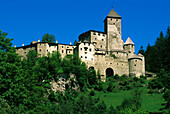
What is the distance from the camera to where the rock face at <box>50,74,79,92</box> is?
201 ft

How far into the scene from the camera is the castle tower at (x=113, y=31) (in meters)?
77.3

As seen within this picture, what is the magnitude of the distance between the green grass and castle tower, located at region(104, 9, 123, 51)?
64.7 feet

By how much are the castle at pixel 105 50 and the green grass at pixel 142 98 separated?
1088 cm

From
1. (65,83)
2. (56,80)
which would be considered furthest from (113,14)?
(56,80)

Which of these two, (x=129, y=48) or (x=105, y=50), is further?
(x=129, y=48)

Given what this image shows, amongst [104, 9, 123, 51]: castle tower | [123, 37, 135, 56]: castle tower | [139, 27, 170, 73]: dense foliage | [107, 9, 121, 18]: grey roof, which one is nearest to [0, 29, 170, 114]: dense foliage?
[139, 27, 170, 73]: dense foliage

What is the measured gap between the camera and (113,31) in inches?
3125

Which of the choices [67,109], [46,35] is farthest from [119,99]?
[46,35]

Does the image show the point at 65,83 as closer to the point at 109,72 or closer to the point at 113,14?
the point at 109,72

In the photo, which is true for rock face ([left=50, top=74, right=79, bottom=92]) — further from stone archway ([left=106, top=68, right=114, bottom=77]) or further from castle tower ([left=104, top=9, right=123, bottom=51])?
castle tower ([left=104, top=9, right=123, bottom=51])

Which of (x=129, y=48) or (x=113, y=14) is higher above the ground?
(x=113, y=14)

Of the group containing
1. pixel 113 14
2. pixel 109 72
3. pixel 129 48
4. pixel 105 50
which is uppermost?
pixel 113 14

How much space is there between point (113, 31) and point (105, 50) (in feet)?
24.0

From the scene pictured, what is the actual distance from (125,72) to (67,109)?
4068cm
